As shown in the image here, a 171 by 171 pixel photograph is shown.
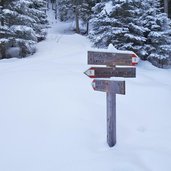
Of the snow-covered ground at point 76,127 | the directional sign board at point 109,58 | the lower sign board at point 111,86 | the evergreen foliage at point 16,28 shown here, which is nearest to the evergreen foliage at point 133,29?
the evergreen foliage at point 16,28

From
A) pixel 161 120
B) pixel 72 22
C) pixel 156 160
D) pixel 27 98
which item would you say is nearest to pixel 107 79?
pixel 156 160

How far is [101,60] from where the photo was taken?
3955 millimetres

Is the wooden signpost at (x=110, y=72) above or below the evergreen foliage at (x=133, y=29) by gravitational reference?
below

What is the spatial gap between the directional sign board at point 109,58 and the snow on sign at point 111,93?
32cm

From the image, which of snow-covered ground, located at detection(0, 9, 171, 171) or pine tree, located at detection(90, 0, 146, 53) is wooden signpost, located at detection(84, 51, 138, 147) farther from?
pine tree, located at detection(90, 0, 146, 53)

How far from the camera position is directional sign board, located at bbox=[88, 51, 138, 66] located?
395 cm

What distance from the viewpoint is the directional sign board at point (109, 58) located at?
13.0 feet

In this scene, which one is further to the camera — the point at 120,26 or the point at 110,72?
the point at 120,26

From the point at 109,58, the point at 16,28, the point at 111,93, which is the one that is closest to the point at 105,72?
the point at 109,58

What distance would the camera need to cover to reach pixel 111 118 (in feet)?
13.3

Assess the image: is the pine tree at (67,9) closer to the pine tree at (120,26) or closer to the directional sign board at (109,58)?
the pine tree at (120,26)

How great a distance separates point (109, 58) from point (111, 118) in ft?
3.25

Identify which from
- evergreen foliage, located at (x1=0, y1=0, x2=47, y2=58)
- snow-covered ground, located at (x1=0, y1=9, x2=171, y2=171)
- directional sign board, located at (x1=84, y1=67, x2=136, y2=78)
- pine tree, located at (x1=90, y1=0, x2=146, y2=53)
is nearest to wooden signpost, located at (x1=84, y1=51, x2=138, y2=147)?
directional sign board, located at (x1=84, y1=67, x2=136, y2=78)

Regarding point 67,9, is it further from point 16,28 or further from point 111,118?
point 111,118
